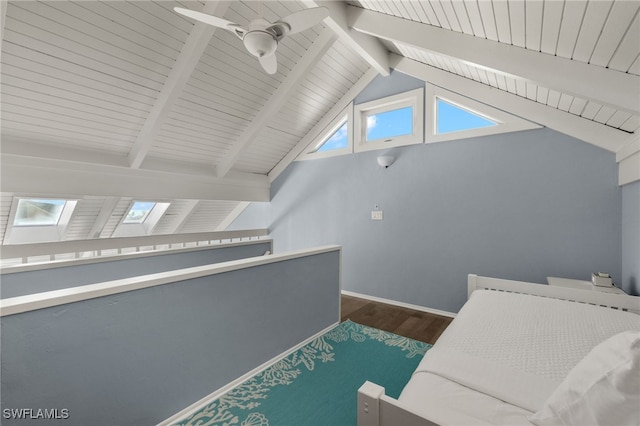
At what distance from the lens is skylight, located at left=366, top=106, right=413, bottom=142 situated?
340 cm

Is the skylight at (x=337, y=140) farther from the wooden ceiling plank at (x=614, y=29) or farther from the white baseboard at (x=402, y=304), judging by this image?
the wooden ceiling plank at (x=614, y=29)

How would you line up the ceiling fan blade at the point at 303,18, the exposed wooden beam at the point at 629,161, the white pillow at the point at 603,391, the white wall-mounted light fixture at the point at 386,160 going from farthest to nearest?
the white wall-mounted light fixture at the point at 386,160, the exposed wooden beam at the point at 629,161, the ceiling fan blade at the point at 303,18, the white pillow at the point at 603,391

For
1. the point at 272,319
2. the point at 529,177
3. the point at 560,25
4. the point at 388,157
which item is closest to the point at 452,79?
the point at 388,157

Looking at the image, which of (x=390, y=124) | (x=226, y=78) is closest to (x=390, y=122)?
(x=390, y=124)

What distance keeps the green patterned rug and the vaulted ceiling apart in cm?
206

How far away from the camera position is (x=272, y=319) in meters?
2.03

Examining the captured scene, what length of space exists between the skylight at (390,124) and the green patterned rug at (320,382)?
7.84ft

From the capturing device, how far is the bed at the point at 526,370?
2.23 feet

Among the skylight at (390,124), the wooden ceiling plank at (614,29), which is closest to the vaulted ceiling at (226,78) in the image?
the wooden ceiling plank at (614,29)

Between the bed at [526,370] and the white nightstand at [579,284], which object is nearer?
the bed at [526,370]

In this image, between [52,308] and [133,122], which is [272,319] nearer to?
[52,308]

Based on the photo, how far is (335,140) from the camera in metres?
4.09

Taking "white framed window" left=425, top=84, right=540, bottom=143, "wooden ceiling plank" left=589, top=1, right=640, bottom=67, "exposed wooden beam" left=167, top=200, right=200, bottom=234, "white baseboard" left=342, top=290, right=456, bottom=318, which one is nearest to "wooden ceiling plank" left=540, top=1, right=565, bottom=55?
"wooden ceiling plank" left=589, top=1, right=640, bottom=67

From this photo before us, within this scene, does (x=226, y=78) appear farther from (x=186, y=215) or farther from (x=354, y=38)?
(x=186, y=215)
